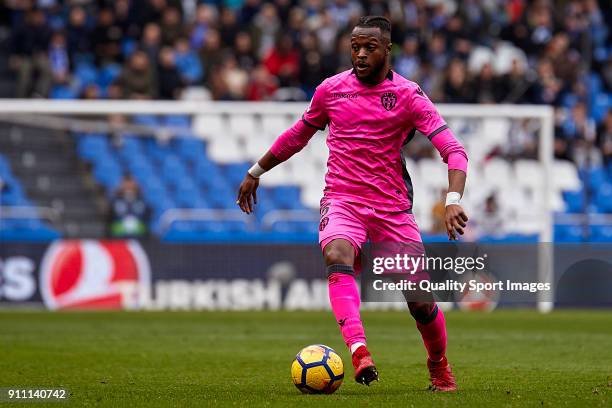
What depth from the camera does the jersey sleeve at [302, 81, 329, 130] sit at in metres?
8.30

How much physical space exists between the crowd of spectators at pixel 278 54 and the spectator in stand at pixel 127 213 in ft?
8.79

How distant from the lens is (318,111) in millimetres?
8391

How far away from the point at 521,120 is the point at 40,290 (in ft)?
28.1

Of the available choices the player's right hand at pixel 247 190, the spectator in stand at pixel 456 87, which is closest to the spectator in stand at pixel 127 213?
the spectator in stand at pixel 456 87

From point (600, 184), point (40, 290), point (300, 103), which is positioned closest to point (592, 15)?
point (600, 184)

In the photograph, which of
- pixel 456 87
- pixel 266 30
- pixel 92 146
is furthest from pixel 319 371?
pixel 266 30

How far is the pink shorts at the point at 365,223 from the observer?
8.00 m

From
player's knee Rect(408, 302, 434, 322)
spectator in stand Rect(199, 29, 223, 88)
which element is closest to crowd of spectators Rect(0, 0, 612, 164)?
spectator in stand Rect(199, 29, 223, 88)

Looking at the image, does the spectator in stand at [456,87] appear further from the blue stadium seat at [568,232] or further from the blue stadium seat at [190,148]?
the blue stadium seat at [190,148]

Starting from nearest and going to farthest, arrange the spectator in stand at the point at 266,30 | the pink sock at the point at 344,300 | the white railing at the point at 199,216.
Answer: the pink sock at the point at 344,300 < the white railing at the point at 199,216 < the spectator in stand at the point at 266,30

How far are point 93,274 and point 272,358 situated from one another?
8.73 metres

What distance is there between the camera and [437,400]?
752cm

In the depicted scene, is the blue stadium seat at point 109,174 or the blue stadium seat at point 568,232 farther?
the blue stadium seat at point 568,232

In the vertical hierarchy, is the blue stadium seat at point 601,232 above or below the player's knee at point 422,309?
above
